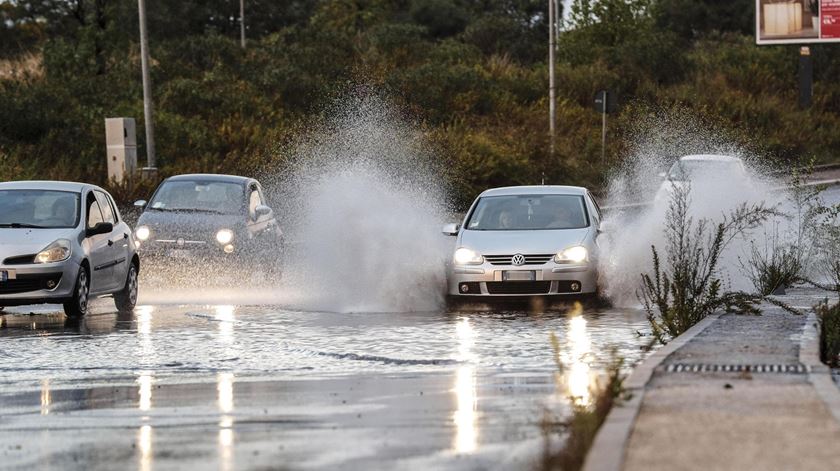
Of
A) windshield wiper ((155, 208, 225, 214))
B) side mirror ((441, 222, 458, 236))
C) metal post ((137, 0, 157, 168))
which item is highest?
metal post ((137, 0, 157, 168))

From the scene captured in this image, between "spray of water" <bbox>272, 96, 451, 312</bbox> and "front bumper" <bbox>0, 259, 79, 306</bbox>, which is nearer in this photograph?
"front bumper" <bbox>0, 259, 79, 306</bbox>

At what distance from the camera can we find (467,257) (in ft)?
62.5

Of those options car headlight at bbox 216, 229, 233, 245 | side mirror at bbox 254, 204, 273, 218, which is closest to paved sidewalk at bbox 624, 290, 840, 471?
car headlight at bbox 216, 229, 233, 245

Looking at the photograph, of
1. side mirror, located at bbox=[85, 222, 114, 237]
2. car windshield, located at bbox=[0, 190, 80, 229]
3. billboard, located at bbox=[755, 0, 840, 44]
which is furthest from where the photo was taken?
billboard, located at bbox=[755, 0, 840, 44]

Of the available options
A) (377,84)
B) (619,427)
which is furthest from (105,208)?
(377,84)

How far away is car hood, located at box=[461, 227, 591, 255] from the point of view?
18875 millimetres

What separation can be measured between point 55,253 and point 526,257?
16.8 feet

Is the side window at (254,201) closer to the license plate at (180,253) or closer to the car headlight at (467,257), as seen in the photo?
the license plate at (180,253)

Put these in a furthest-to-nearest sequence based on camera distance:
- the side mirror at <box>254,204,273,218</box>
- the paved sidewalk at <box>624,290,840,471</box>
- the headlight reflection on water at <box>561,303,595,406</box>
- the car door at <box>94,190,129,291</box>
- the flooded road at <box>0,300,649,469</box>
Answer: the side mirror at <box>254,204,273,218</box>, the car door at <box>94,190,129,291</box>, the headlight reflection on water at <box>561,303,595,406</box>, the flooded road at <box>0,300,649,469</box>, the paved sidewalk at <box>624,290,840,471</box>

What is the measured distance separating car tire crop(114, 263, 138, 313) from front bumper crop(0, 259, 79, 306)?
1.63m

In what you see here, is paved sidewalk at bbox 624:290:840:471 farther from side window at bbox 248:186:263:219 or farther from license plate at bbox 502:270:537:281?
side window at bbox 248:186:263:219

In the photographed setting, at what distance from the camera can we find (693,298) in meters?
15.4

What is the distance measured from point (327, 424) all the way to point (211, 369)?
11.2ft

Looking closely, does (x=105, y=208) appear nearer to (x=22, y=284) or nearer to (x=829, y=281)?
(x=22, y=284)
